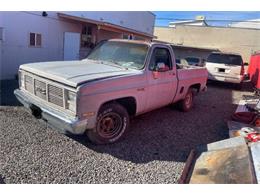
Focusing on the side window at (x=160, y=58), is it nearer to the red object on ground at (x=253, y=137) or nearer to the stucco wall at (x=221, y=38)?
the red object on ground at (x=253, y=137)

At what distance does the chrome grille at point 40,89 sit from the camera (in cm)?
425

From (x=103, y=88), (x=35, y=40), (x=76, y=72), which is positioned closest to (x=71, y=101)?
(x=103, y=88)

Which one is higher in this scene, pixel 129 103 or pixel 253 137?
pixel 129 103

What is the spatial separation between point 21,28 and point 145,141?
819cm

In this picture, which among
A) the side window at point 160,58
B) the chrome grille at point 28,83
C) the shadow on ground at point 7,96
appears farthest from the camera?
the shadow on ground at point 7,96

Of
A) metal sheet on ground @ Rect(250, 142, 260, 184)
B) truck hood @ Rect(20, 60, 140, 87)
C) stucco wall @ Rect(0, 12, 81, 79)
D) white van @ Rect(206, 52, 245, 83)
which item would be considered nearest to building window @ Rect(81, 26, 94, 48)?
stucco wall @ Rect(0, 12, 81, 79)

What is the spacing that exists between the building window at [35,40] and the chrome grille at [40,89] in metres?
7.21

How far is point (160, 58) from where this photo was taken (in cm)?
549

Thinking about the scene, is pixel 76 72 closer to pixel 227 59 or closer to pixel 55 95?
pixel 55 95

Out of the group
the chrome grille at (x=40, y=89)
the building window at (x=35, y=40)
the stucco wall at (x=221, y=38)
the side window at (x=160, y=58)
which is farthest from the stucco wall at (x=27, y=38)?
the stucco wall at (x=221, y=38)

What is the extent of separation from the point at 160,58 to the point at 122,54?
0.89 m

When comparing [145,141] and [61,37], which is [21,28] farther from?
[145,141]

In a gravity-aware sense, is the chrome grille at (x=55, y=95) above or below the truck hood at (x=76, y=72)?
below

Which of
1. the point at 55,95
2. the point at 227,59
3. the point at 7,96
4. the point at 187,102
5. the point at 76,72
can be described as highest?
the point at 76,72
